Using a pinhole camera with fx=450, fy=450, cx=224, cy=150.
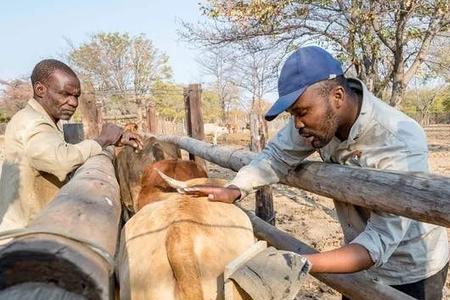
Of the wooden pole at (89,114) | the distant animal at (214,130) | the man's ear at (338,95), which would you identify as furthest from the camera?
the distant animal at (214,130)

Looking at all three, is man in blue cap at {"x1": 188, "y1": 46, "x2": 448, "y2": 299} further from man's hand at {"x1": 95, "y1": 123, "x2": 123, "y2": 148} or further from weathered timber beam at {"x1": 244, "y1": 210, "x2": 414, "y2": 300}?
man's hand at {"x1": 95, "y1": 123, "x2": 123, "y2": 148}

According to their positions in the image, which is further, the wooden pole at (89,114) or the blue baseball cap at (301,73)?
the wooden pole at (89,114)

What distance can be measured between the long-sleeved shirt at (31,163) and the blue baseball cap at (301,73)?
3.97ft

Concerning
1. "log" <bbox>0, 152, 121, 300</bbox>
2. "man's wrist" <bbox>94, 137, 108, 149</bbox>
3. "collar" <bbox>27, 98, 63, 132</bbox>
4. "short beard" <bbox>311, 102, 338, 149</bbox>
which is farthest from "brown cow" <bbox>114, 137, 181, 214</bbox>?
"log" <bbox>0, 152, 121, 300</bbox>

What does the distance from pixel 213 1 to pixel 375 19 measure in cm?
349

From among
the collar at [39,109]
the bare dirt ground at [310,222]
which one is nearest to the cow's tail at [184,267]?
the collar at [39,109]

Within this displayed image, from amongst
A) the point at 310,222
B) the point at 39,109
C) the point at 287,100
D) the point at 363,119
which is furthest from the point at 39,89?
the point at 310,222

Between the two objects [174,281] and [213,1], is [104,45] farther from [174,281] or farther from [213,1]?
[174,281]

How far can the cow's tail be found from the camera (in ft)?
6.56

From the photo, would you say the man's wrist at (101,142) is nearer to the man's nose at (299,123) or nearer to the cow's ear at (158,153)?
the man's nose at (299,123)

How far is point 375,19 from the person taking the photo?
822cm

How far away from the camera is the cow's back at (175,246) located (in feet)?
6.73

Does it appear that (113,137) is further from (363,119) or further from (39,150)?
(363,119)

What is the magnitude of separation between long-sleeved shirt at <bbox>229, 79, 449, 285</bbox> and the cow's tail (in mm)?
559
